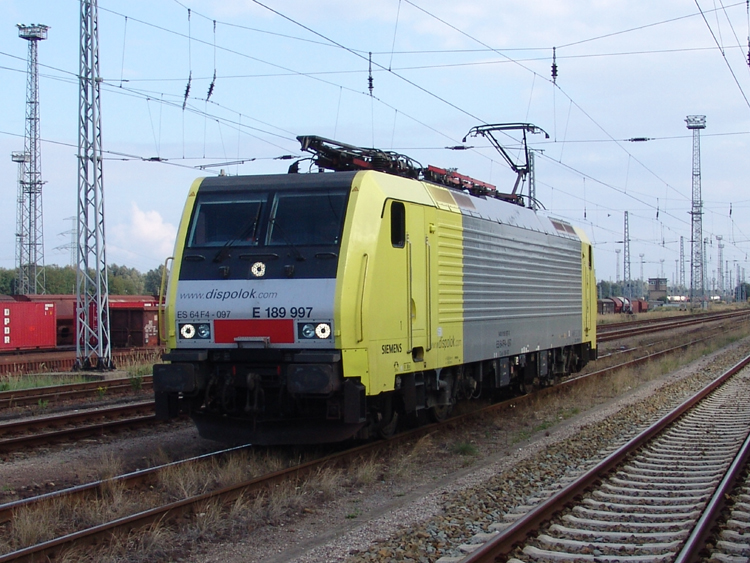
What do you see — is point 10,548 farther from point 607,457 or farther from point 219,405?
point 607,457

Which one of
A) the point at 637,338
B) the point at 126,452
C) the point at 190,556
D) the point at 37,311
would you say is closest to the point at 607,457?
the point at 190,556

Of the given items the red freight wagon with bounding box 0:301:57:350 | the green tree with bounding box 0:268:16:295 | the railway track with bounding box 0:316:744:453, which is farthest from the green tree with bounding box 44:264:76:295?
the railway track with bounding box 0:316:744:453

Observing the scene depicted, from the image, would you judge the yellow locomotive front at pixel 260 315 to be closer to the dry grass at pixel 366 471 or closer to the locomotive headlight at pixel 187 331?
the locomotive headlight at pixel 187 331

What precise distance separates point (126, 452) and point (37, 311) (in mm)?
21661

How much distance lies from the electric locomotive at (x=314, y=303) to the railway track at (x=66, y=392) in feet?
21.3

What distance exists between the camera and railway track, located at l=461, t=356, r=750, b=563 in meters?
6.07

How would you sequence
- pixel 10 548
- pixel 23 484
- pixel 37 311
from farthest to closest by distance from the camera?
1. pixel 37 311
2. pixel 23 484
3. pixel 10 548

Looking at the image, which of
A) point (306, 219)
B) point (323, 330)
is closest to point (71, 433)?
point (323, 330)

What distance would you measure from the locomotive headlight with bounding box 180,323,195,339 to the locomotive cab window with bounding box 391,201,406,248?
249 centimetres

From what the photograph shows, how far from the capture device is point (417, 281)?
10.1 m

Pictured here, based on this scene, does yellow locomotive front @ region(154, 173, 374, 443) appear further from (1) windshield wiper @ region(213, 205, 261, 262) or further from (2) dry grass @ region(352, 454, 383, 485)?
(2) dry grass @ region(352, 454, 383, 485)

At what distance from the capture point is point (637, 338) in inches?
1416

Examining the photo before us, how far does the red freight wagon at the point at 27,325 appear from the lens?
28734 mm

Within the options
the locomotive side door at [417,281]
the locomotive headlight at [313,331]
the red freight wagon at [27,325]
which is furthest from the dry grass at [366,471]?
the red freight wagon at [27,325]
